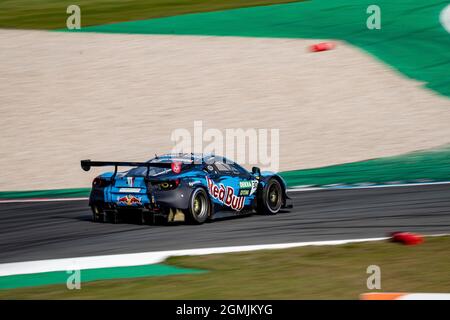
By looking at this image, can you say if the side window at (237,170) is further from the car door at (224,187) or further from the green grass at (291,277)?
the green grass at (291,277)

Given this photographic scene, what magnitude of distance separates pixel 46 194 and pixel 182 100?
6783mm

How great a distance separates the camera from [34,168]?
19.3 metres

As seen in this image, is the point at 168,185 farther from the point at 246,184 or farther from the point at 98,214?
the point at 246,184

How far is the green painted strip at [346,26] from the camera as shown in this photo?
1019 inches

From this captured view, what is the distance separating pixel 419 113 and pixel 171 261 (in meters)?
13.2

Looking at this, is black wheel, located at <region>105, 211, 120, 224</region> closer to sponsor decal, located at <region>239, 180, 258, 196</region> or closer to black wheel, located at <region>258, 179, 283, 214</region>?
sponsor decal, located at <region>239, 180, 258, 196</region>

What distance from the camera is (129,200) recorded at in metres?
13.0

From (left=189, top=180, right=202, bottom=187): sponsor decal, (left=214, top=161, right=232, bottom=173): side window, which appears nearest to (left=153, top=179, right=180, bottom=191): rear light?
(left=189, top=180, right=202, bottom=187): sponsor decal

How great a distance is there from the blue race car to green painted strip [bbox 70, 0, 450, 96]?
12.2 meters

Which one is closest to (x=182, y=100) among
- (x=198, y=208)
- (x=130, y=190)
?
(x=198, y=208)

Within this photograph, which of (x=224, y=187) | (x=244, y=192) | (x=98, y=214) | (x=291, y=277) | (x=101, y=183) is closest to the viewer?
(x=291, y=277)

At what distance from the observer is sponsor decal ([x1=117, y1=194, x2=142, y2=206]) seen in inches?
509
